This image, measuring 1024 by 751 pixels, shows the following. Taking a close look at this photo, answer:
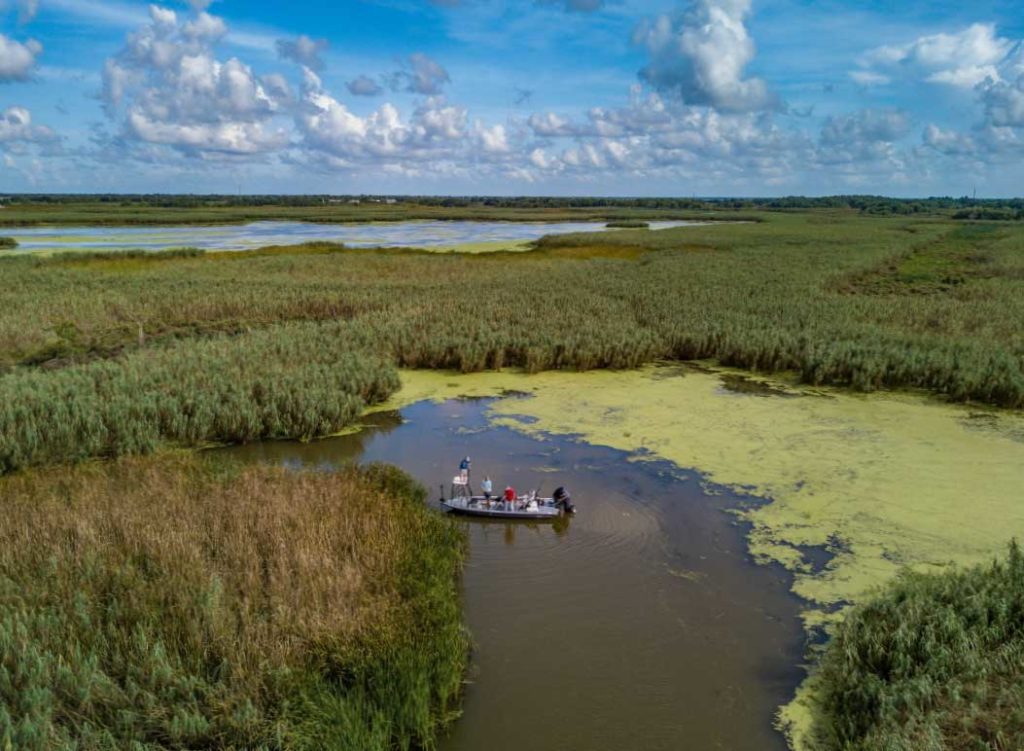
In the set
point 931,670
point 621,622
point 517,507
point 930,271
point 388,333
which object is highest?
point 930,271

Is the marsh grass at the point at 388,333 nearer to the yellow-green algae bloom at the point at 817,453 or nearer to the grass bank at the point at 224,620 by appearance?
the yellow-green algae bloom at the point at 817,453

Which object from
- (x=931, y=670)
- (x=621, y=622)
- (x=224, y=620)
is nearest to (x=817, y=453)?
(x=621, y=622)

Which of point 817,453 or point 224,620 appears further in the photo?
point 817,453

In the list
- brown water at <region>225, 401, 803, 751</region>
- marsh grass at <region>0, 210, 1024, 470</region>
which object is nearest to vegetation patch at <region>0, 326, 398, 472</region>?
marsh grass at <region>0, 210, 1024, 470</region>

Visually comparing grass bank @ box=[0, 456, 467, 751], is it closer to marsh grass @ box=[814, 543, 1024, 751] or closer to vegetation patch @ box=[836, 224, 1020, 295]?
marsh grass @ box=[814, 543, 1024, 751]

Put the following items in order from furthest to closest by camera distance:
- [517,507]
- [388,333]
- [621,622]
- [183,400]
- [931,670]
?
[388,333] → [183,400] → [517,507] → [621,622] → [931,670]

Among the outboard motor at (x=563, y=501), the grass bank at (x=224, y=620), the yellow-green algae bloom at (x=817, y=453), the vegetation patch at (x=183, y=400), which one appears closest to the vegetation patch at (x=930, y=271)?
the yellow-green algae bloom at (x=817, y=453)

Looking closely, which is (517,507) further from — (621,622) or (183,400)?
(183,400)
